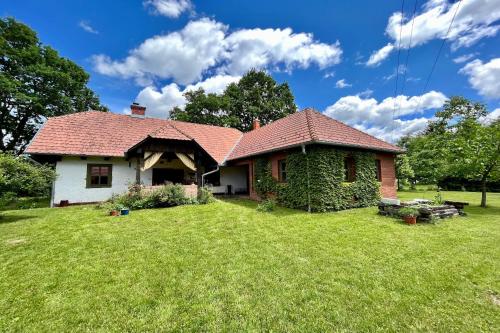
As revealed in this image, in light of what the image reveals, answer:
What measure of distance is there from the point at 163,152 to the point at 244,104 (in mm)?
24333

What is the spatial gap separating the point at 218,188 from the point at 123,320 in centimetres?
1359

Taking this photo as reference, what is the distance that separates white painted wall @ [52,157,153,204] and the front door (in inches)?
32.3

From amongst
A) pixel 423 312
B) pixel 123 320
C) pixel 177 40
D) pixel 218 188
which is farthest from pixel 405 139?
pixel 123 320

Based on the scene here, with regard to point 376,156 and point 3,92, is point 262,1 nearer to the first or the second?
point 376,156

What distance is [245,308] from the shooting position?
111 inches

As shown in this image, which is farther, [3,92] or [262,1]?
[3,92]

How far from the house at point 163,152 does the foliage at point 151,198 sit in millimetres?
858

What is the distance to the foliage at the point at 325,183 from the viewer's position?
930 centimetres

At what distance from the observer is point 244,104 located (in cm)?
3375

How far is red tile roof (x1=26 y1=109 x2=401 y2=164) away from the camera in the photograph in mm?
10484

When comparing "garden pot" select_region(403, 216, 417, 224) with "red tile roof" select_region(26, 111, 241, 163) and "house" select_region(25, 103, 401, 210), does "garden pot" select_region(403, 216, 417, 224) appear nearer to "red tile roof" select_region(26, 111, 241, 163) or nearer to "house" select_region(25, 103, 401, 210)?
"house" select_region(25, 103, 401, 210)

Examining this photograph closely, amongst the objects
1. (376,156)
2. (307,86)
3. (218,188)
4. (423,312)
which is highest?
(307,86)

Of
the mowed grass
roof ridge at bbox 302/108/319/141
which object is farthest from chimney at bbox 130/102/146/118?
roof ridge at bbox 302/108/319/141

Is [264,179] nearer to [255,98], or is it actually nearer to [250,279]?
[250,279]
